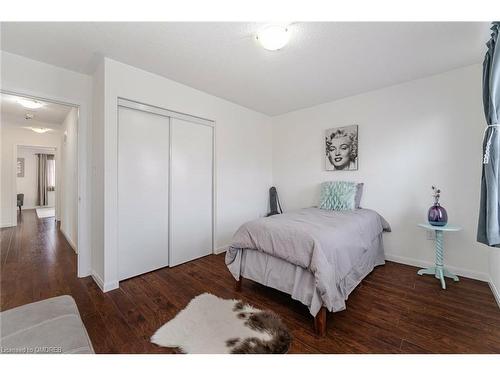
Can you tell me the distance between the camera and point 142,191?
252 centimetres

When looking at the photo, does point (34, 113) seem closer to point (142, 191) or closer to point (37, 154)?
point (142, 191)

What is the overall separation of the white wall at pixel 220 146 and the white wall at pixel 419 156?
1.10m

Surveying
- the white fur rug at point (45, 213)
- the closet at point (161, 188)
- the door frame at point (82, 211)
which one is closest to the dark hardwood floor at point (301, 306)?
the door frame at point (82, 211)

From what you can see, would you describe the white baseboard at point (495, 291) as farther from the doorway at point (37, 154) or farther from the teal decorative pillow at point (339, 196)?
the doorway at point (37, 154)

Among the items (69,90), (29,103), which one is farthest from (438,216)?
(29,103)

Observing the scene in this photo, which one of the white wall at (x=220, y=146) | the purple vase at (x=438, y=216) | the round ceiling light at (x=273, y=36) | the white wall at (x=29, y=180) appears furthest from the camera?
the white wall at (x=29, y=180)

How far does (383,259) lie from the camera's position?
9.29 feet

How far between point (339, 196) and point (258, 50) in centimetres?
210

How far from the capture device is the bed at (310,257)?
155cm

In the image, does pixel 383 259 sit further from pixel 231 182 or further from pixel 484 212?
pixel 231 182

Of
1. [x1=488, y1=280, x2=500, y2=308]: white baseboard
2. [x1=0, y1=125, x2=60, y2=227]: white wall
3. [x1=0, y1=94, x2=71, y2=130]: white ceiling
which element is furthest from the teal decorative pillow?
[x1=0, y1=125, x2=60, y2=227]: white wall

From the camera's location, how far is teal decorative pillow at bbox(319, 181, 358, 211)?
2.94 m

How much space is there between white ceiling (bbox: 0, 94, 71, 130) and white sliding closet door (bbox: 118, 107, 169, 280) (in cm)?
162
